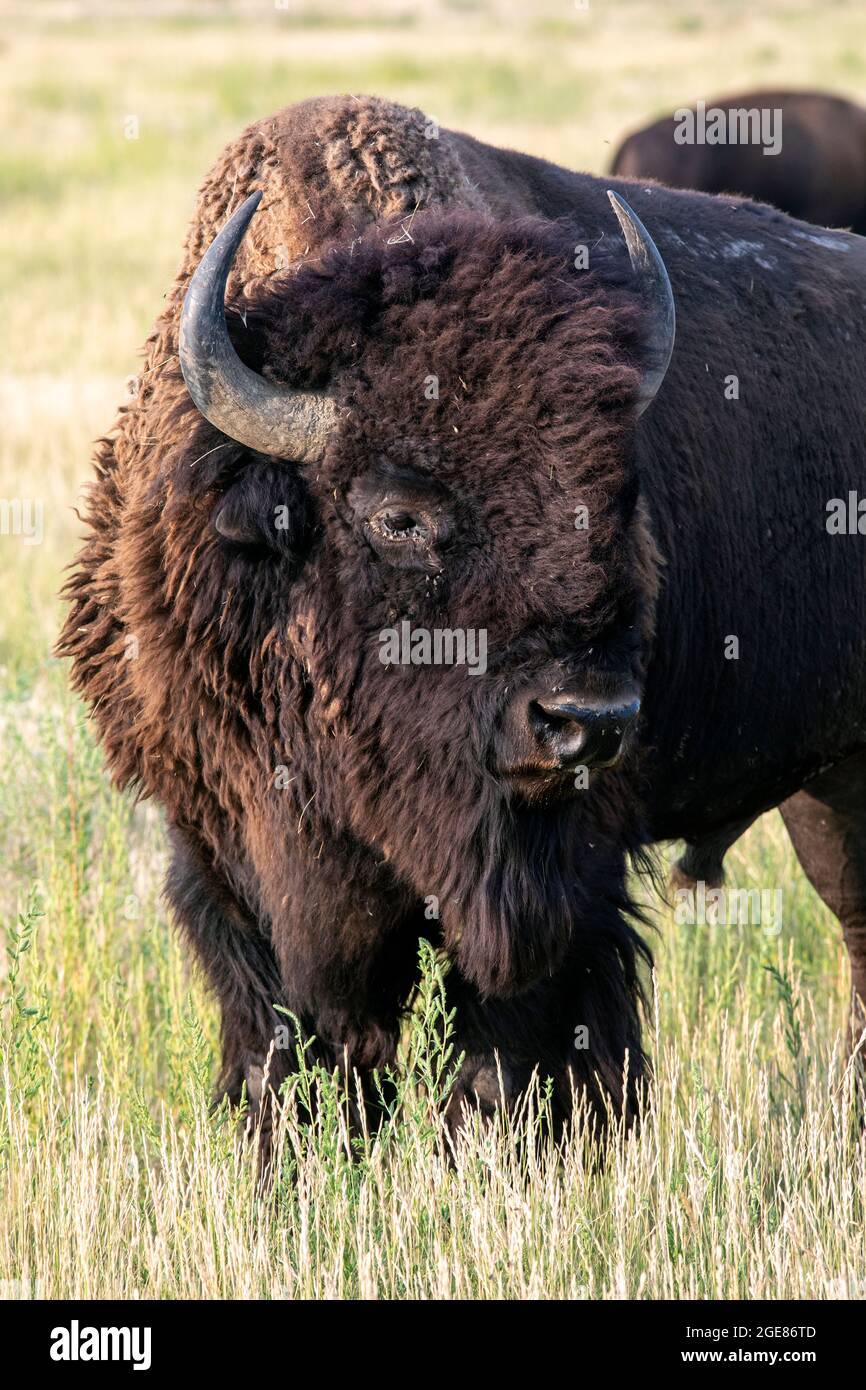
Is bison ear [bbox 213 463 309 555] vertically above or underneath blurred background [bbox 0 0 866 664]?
underneath

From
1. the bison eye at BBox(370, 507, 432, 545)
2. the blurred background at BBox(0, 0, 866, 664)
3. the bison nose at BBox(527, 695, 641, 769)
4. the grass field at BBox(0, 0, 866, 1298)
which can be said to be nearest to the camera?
the bison nose at BBox(527, 695, 641, 769)

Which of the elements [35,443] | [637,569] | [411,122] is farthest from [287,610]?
[35,443]

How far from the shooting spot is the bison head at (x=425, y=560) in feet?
11.7

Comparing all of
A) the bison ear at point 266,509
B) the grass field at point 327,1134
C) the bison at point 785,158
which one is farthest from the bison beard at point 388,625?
the bison at point 785,158

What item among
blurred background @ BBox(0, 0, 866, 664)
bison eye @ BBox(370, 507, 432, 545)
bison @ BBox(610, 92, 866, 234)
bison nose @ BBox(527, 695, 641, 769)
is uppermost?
blurred background @ BBox(0, 0, 866, 664)

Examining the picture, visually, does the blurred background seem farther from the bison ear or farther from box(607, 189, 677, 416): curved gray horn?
the bison ear

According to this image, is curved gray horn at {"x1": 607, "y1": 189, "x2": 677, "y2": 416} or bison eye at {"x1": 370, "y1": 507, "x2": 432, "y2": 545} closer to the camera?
bison eye at {"x1": 370, "y1": 507, "x2": 432, "y2": 545}

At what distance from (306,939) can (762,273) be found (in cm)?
239

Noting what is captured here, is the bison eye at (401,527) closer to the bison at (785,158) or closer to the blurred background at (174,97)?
the blurred background at (174,97)

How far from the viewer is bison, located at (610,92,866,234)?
14.6 meters

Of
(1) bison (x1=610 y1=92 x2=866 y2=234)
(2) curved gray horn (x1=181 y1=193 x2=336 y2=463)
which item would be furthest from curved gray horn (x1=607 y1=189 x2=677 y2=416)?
(1) bison (x1=610 y1=92 x2=866 y2=234)

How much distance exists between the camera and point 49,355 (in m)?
15.7

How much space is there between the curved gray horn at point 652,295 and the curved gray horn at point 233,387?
727mm

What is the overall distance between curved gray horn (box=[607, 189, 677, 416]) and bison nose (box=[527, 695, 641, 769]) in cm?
76
